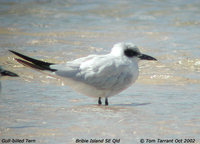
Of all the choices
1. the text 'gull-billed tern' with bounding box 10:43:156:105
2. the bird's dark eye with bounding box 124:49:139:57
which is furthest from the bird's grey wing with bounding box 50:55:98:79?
the bird's dark eye with bounding box 124:49:139:57

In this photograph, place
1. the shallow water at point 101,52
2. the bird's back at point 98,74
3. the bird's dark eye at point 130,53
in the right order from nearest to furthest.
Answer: the shallow water at point 101,52, the bird's back at point 98,74, the bird's dark eye at point 130,53

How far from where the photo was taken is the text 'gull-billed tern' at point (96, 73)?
6008mm

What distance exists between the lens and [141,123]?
5305mm

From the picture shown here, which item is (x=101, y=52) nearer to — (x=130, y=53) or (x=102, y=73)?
(x=130, y=53)

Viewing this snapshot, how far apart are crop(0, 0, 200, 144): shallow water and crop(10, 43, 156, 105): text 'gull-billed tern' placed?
0.77 ft

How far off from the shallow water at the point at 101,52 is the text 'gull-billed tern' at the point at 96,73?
0.23m

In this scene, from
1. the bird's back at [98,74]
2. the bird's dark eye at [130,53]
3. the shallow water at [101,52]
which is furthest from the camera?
the bird's dark eye at [130,53]

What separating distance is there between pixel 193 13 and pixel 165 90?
7.60 metres

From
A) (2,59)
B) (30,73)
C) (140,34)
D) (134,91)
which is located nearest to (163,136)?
(134,91)

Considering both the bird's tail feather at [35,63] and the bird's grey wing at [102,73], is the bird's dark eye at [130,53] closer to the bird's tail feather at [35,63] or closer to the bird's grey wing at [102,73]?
the bird's grey wing at [102,73]

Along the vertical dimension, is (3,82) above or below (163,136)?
above

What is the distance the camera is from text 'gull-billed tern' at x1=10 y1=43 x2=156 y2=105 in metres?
6.01

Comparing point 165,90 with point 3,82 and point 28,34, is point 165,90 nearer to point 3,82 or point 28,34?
point 3,82

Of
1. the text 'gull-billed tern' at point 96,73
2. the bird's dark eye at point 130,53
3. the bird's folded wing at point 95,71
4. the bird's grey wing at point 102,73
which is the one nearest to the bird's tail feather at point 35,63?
the text 'gull-billed tern' at point 96,73
